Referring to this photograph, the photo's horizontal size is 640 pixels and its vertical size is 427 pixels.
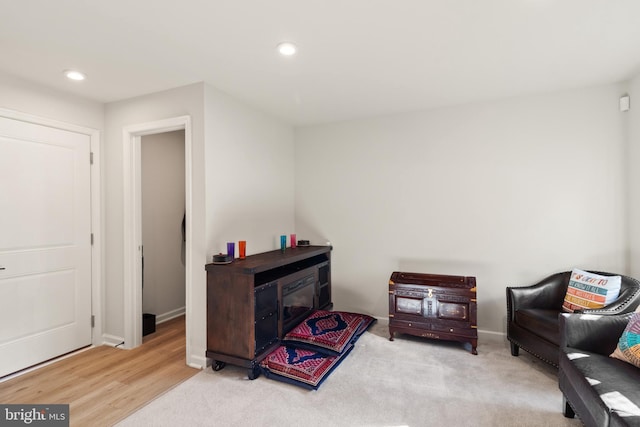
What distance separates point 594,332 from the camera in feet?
6.84

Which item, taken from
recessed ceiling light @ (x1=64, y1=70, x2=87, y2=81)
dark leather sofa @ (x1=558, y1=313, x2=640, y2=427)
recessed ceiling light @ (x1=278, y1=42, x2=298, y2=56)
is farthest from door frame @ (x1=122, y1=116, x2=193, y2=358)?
dark leather sofa @ (x1=558, y1=313, x2=640, y2=427)

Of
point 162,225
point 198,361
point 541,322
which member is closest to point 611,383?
point 541,322

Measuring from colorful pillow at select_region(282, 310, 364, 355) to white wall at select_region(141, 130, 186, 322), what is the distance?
1946 millimetres

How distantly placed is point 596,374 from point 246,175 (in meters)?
3.08

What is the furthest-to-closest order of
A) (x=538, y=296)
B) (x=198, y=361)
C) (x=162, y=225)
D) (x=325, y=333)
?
1. (x=162, y=225)
2. (x=325, y=333)
3. (x=538, y=296)
4. (x=198, y=361)

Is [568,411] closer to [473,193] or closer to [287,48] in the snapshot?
[473,193]

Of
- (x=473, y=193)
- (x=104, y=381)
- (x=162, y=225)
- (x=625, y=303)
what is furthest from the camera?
(x=162, y=225)

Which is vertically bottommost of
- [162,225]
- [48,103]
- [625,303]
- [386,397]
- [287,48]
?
[386,397]

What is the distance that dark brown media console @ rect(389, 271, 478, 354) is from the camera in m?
3.08

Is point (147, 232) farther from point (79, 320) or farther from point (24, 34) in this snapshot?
point (24, 34)

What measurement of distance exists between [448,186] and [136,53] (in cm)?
320

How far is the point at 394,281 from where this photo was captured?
3.36 metres

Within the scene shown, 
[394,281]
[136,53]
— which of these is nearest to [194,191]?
[136,53]

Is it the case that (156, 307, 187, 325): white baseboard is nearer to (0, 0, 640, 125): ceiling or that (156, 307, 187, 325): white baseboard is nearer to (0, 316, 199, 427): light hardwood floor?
(0, 316, 199, 427): light hardwood floor
